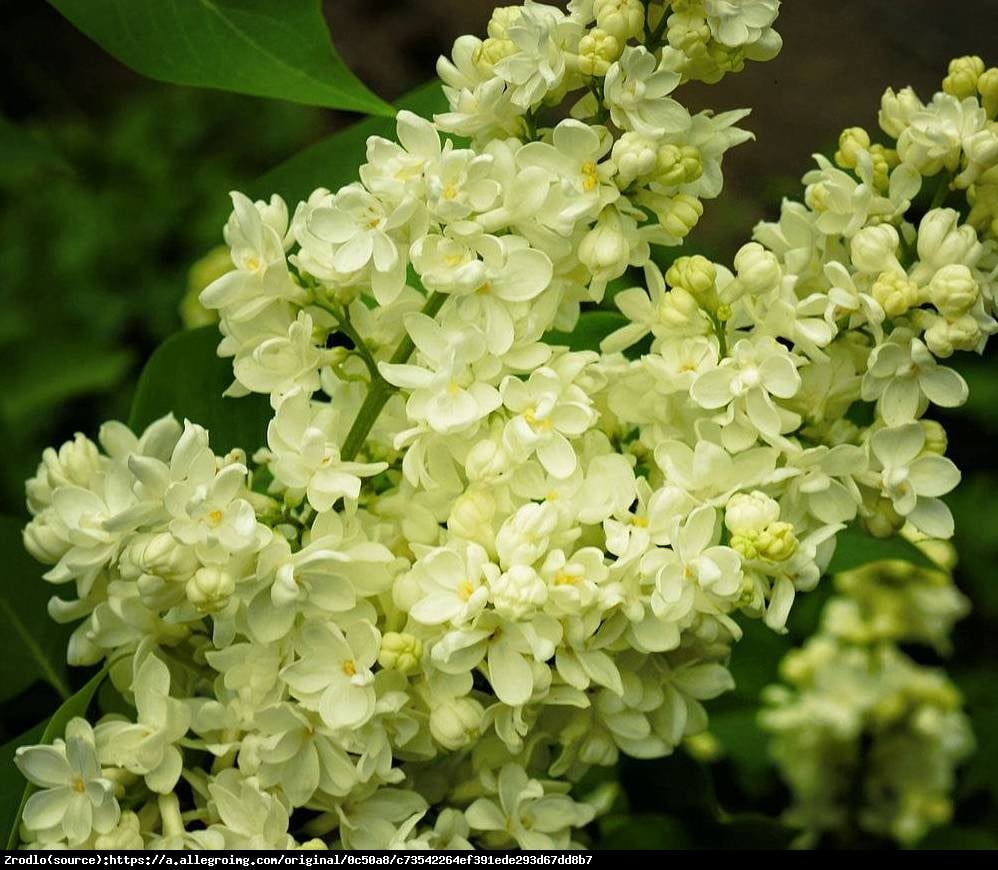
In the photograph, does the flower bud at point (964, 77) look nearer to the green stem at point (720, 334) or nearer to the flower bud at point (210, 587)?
the green stem at point (720, 334)

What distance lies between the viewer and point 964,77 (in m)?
0.73

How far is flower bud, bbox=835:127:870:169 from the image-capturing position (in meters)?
0.75

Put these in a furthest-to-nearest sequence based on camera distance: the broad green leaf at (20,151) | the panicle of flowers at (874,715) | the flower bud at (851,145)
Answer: the panicle of flowers at (874,715) → the broad green leaf at (20,151) → the flower bud at (851,145)

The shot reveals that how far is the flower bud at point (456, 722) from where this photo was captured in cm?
68

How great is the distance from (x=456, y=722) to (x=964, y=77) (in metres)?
0.46

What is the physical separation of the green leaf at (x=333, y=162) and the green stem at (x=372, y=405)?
0.68ft

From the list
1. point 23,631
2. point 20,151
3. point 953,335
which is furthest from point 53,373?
point 953,335

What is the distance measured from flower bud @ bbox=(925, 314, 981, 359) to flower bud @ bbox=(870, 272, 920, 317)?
0.02m

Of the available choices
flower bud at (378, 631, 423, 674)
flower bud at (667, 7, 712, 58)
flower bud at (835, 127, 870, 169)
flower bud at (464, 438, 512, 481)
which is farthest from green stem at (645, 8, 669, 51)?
flower bud at (378, 631, 423, 674)

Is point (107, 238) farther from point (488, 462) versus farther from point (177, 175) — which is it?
point (488, 462)

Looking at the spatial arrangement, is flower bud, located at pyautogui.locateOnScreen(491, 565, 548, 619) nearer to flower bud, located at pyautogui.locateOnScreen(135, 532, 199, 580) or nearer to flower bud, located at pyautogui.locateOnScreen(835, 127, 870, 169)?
flower bud, located at pyautogui.locateOnScreen(135, 532, 199, 580)

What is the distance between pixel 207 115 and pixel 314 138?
0.22 m

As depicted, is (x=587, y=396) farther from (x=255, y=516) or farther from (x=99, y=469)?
(x=99, y=469)

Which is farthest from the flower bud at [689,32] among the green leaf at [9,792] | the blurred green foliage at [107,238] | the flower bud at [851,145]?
the blurred green foliage at [107,238]
